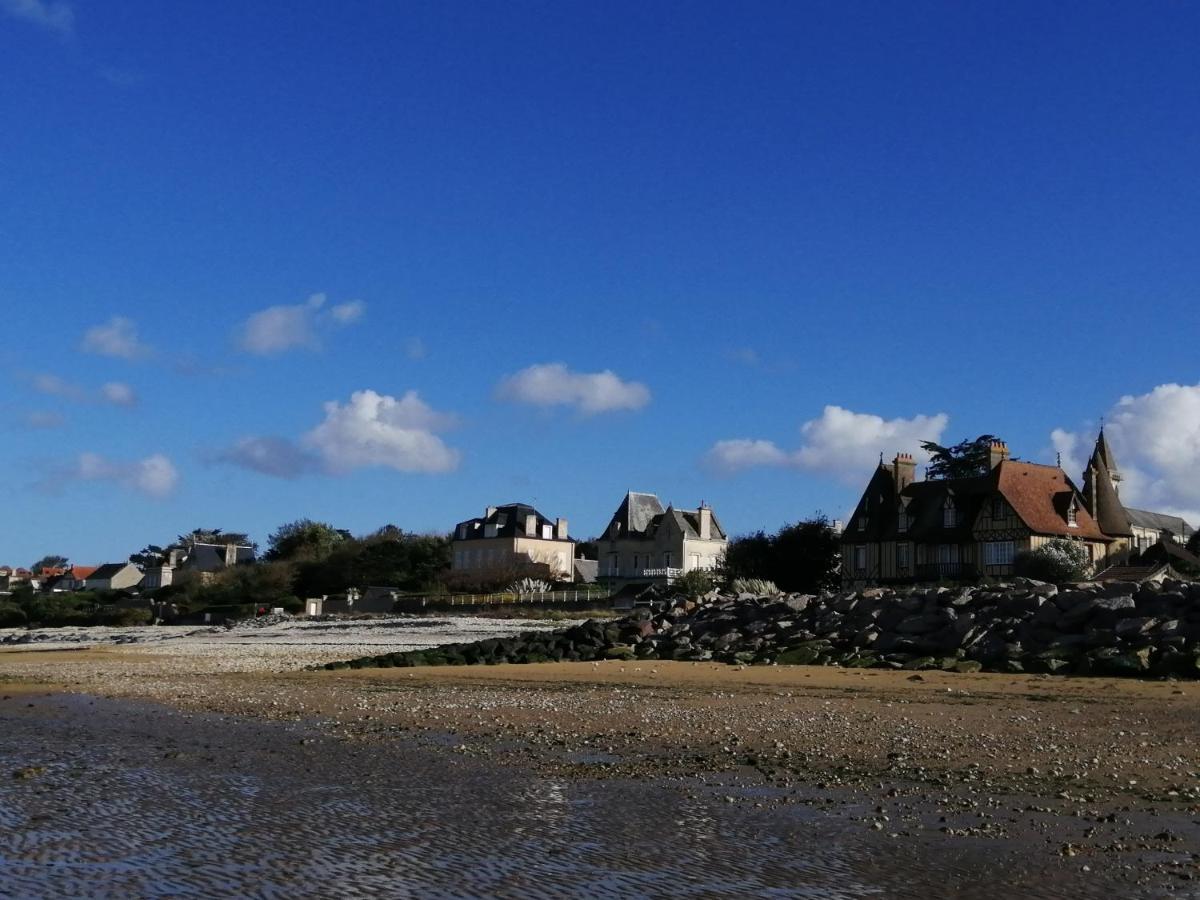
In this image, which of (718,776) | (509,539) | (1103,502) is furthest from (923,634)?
(509,539)

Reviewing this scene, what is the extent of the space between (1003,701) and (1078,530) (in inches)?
1507

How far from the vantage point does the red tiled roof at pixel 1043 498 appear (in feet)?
164

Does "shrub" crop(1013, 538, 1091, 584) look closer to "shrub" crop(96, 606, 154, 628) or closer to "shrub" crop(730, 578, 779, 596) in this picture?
"shrub" crop(730, 578, 779, 596)

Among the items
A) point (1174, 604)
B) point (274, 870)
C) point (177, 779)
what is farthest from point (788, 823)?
point (1174, 604)

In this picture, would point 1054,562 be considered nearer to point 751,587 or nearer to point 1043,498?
point 1043,498

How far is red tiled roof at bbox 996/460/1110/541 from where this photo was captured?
50062 millimetres

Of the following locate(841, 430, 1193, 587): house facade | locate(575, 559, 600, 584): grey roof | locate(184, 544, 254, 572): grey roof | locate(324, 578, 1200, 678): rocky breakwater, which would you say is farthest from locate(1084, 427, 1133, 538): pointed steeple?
locate(184, 544, 254, 572): grey roof

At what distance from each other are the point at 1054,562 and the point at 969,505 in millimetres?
8287

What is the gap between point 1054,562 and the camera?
144ft

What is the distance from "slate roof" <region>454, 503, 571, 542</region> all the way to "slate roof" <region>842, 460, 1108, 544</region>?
32426 millimetres

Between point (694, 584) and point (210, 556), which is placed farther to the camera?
point (210, 556)

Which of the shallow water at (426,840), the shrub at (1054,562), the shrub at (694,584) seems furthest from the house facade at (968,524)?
the shallow water at (426,840)

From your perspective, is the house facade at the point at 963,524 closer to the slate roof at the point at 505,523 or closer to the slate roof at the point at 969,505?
the slate roof at the point at 969,505

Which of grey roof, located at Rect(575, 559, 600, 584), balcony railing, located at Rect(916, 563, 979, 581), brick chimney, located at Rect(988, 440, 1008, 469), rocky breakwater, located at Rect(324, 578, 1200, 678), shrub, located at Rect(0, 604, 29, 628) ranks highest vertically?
brick chimney, located at Rect(988, 440, 1008, 469)
